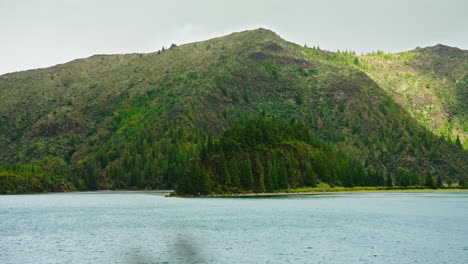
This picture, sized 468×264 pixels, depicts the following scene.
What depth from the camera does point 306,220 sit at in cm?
11019

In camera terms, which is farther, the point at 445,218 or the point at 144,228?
the point at 445,218

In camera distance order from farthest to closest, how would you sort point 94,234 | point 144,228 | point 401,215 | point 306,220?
1. point 401,215
2. point 306,220
3. point 144,228
4. point 94,234

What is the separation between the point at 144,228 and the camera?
99.5m

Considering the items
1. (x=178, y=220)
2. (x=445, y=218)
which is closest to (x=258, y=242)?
(x=178, y=220)

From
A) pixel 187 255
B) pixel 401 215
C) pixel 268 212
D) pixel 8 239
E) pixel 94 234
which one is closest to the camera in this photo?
pixel 187 255

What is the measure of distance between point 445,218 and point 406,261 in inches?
2203

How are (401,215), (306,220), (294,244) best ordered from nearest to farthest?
1. (294,244)
2. (306,220)
3. (401,215)

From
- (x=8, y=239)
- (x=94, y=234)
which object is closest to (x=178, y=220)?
(x=94, y=234)

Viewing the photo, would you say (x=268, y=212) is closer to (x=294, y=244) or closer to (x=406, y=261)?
(x=294, y=244)

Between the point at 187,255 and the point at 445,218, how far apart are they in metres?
68.7

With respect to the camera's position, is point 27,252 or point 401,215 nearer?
point 27,252

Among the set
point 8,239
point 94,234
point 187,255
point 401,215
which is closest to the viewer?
point 187,255

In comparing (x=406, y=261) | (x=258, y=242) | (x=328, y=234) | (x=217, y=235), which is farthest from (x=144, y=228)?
(x=406, y=261)

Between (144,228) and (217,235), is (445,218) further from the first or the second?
(144,228)
